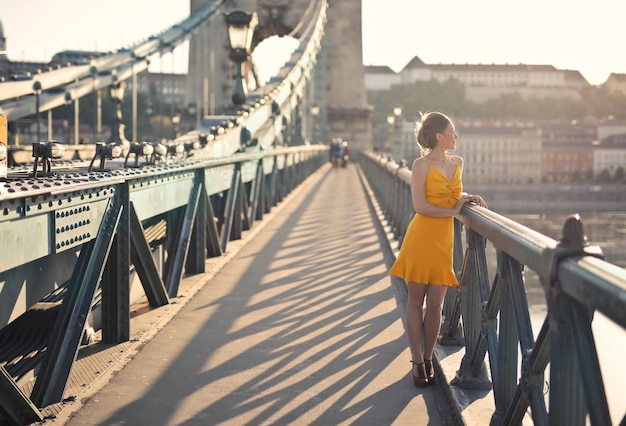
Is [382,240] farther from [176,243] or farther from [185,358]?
[185,358]

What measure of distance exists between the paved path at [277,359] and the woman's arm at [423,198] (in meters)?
0.76

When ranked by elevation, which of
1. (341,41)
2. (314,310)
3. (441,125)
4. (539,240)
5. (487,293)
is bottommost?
(314,310)

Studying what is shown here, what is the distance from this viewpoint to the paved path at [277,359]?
162 inches

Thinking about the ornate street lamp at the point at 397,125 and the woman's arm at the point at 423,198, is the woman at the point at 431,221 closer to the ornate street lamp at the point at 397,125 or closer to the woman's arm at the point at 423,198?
the woman's arm at the point at 423,198

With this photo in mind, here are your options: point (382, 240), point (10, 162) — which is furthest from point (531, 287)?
point (10, 162)

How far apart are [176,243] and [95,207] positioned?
101 inches

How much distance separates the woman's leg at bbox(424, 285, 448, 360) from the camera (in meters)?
4.55

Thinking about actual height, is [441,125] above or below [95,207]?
above

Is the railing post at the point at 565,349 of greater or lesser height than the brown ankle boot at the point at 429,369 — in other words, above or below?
above

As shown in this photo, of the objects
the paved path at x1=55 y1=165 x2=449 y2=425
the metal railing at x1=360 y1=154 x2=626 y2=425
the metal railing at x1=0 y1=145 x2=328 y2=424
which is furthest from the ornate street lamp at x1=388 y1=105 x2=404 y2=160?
the metal railing at x1=360 y1=154 x2=626 y2=425

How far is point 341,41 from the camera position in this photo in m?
56.8

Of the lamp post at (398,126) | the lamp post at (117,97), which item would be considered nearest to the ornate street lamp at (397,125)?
the lamp post at (398,126)

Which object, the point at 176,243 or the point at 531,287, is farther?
the point at 176,243

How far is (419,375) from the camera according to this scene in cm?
455
